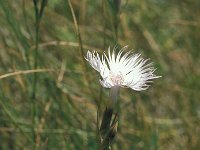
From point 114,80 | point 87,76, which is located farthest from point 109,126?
point 87,76

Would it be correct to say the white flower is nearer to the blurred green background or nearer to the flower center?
the flower center

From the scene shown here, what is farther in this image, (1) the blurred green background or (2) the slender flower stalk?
(1) the blurred green background

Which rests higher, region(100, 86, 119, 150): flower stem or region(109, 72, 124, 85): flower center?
region(109, 72, 124, 85): flower center

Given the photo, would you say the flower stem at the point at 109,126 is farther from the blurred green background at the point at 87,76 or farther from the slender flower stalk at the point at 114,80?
the blurred green background at the point at 87,76

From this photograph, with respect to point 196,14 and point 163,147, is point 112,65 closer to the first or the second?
point 163,147

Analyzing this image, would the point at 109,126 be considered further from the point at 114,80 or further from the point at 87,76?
the point at 87,76

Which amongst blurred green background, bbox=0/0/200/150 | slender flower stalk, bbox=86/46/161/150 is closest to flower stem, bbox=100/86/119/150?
slender flower stalk, bbox=86/46/161/150

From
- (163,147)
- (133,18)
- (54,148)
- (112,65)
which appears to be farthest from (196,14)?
(112,65)
